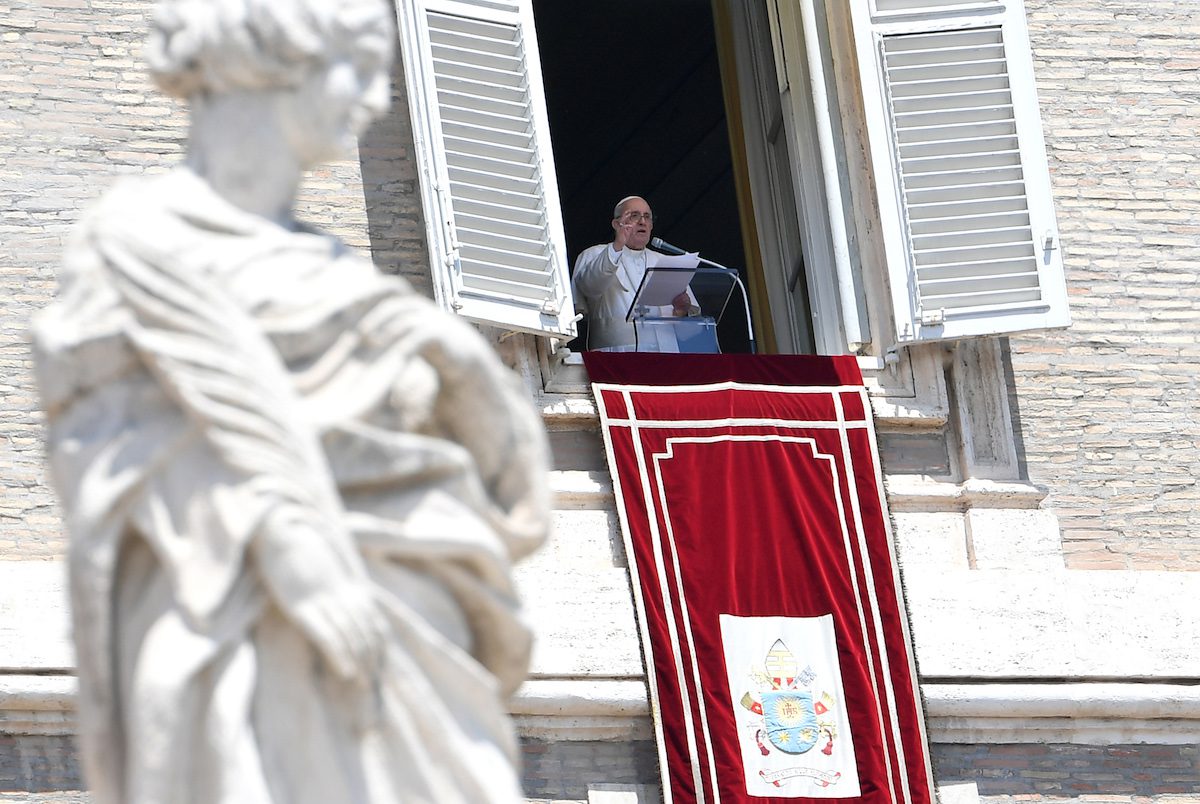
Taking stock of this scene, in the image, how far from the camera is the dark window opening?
15344 millimetres

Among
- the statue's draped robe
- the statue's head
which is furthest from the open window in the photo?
the statue's draped robe

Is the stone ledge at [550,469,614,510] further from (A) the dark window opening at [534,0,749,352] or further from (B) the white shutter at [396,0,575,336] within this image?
(A) the dark window opening at [534,0,749,352]

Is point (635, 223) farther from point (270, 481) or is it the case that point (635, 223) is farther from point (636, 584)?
point (270, 481)

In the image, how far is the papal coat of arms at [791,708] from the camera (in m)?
9.88

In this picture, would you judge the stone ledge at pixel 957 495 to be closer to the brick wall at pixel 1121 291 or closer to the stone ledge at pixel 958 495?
the stone ledge at pixel 958 495

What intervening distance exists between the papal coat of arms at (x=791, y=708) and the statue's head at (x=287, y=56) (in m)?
5.69

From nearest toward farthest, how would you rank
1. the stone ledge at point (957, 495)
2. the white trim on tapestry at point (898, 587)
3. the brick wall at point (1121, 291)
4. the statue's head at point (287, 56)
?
1. the statue's head at point (287, 56)
2. the white trim on tapestry at point (898, 587)
3. the stone ledge at point (957, 495)
4. the brick wall at point (1121, 291)

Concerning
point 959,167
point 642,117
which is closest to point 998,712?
point 959,167

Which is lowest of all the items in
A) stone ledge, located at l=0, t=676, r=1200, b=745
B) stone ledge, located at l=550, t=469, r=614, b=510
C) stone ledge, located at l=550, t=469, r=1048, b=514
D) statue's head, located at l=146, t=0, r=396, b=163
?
stone ledge, located at l=0, t=676, r=1200, b=745

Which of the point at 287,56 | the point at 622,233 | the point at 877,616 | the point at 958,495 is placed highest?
the point at 622,233

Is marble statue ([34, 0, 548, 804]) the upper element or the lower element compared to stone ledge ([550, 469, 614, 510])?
lower

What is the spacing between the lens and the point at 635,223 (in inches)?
451

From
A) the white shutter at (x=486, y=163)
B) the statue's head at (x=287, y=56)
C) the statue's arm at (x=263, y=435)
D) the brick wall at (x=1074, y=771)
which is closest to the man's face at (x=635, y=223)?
the white shutter at (x=486, y=163)

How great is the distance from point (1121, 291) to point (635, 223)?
169cm
